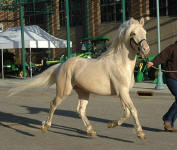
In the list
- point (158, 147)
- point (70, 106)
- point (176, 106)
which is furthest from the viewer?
point (70, 106)

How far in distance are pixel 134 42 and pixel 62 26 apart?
3174 centimetres

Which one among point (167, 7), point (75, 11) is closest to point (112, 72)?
point (167, 7)

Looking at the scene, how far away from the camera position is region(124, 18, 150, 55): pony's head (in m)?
6.90

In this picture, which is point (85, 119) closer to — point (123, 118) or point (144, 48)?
point (123, 118)

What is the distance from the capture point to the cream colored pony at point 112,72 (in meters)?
7.04

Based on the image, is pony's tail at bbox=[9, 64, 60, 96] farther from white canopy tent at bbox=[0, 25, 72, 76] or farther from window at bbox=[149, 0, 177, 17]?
window at bbox=[149, 0, 177, 17]

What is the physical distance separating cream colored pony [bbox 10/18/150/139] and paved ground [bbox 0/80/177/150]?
0.30 m

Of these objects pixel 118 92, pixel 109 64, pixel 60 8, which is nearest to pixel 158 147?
pixel 118 92

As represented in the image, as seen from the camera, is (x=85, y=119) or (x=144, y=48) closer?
(x=144, y=48)

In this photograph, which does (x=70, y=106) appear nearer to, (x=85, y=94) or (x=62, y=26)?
(x=85, y=94)

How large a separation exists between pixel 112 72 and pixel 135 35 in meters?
0.81

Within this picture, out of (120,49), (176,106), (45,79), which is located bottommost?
(176,106)

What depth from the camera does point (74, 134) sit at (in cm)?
813

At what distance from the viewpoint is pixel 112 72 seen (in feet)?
24.1
